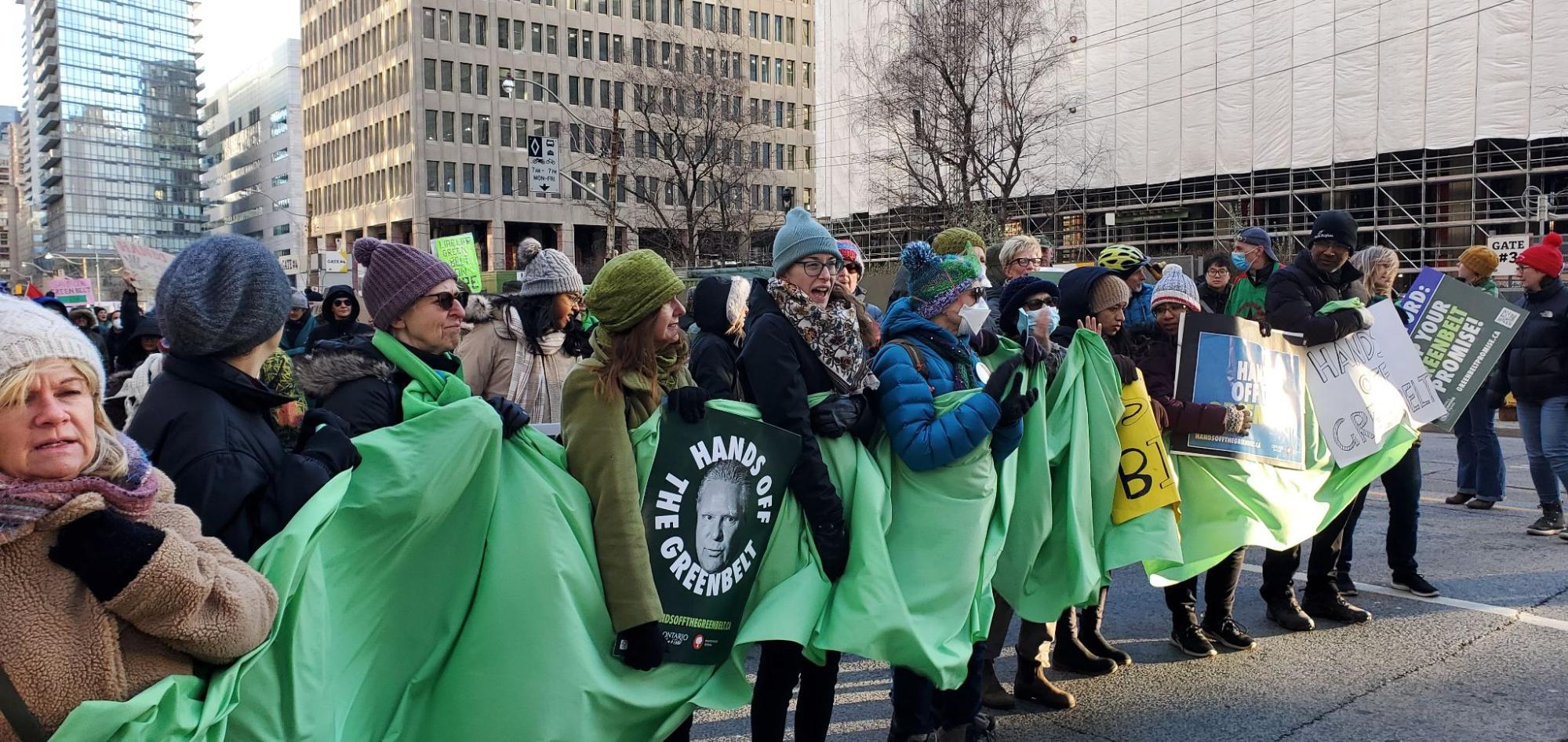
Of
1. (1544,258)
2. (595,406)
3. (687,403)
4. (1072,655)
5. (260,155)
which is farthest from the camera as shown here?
(260,155)

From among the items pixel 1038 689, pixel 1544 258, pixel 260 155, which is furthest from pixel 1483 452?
pixel 260 155

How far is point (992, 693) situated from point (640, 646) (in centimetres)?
214

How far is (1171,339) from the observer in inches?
217

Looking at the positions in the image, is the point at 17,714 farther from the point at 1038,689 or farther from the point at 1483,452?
the point at 1483,452

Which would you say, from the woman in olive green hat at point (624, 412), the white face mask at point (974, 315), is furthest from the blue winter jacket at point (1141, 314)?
the woman in olive green hat at point (624, 412)

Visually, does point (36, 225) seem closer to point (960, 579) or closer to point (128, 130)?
point (128, 130)

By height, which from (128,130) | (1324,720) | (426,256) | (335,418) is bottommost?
(1324,720)

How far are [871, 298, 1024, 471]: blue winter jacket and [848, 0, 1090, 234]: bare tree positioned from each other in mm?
29017

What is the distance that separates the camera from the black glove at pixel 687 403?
354cm

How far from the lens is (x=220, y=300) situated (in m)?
2.57

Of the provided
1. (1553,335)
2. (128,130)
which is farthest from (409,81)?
(128,130)

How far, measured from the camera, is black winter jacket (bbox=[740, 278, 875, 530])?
3740mm

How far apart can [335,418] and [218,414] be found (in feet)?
1.22

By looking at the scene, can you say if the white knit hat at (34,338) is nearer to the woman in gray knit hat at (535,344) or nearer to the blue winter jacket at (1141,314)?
the woman in gray knit hat at (535,344)
